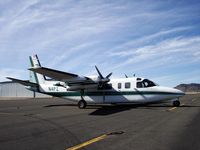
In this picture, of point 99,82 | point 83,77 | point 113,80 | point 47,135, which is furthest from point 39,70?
point 47,135

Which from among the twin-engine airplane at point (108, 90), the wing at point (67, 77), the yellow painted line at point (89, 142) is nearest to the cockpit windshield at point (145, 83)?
the twin-engine airplane at point (108, 90)

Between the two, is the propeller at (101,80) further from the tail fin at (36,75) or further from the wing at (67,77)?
the tail fin at (36,75)

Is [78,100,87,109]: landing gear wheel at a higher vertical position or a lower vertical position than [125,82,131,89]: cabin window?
lower

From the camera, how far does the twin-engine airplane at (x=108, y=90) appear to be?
22969mm

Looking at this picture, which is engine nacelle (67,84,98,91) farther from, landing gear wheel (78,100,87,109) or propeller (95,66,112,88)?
landing gear wheel (78,100,87,109)

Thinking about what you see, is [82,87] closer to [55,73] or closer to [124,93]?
[55,73]

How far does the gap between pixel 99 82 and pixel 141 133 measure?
15.0 meters

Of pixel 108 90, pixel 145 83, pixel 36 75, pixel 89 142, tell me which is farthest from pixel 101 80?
pixel 89 142

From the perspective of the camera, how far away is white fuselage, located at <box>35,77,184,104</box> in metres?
23.0

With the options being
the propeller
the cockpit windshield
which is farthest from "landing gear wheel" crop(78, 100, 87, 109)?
the cockpit windshield

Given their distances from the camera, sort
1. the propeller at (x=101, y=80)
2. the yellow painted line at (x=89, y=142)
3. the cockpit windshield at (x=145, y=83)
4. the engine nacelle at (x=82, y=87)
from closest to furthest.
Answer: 1. the yellow painted line at (x=89, y=142)
2. the cockpit windshield at (x=145, y=83)
3. the propeller at (x=101, y=80)
4. the engine nacelle at (x=82, y=87)

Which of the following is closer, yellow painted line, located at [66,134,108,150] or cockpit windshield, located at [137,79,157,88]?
yellow painted line, located at [66,134,108,150]

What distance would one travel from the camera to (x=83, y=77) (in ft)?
78.0

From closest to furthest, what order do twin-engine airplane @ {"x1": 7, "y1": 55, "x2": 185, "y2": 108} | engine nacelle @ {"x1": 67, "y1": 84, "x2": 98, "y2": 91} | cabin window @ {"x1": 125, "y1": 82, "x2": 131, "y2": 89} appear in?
twin-engine airplane @ {"x1": 7, "y1": 55, "x2": 185, "y2": 108} < cabin window @ {"x1": 125, "y1": 82, "x2": 131, "y2": 89} < engine nacelle @ {"x1": 67, "y1": 84, "x2": 98, "y2": 91}
